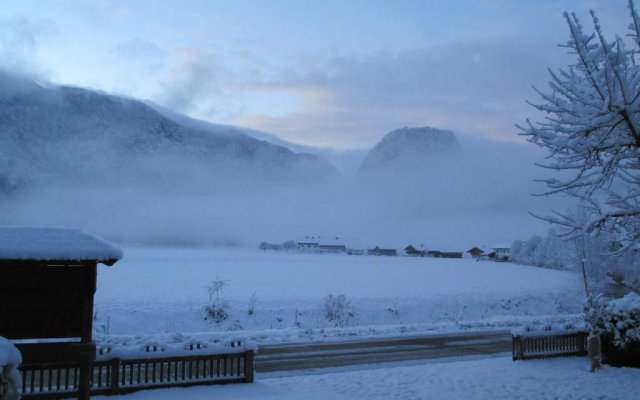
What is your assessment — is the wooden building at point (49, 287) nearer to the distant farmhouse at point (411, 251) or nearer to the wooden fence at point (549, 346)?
the wooden fence at point (549, 346)

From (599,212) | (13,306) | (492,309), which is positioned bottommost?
(492,309)

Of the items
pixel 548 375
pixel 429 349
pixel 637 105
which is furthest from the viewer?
pixel 429 349

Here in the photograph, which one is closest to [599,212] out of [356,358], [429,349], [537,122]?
[537,122]

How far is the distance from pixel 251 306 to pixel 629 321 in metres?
18.9

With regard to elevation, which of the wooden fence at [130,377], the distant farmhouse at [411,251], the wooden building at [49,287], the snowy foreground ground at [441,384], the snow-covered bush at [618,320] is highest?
the distant farmhouse at [411,251]

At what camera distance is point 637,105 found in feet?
23.1

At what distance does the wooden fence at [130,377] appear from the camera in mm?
10798

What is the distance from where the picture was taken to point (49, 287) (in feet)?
30.3

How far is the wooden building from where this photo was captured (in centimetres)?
875

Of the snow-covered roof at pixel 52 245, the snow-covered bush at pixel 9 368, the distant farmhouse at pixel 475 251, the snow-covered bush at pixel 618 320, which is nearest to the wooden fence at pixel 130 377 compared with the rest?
the snow-covered roof at pixel 52 245

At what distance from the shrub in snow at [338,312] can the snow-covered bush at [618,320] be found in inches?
552

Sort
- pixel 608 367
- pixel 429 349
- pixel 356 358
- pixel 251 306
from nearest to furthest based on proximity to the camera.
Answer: pixel 608 367
pixel 356 358
pixel 429 349
pixel 251 306

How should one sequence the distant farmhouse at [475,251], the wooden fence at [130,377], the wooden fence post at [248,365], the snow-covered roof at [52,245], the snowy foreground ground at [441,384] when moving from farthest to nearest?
1. the distant farmhouse at [475,251]
2. the wooden fence post at [248,365]
3. the snowy foreground ground at [441,384]
4. the wooden fence at [130,377]
5. the snow-covered roof at [52,245]

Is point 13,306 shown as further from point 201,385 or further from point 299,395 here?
point 299,395
